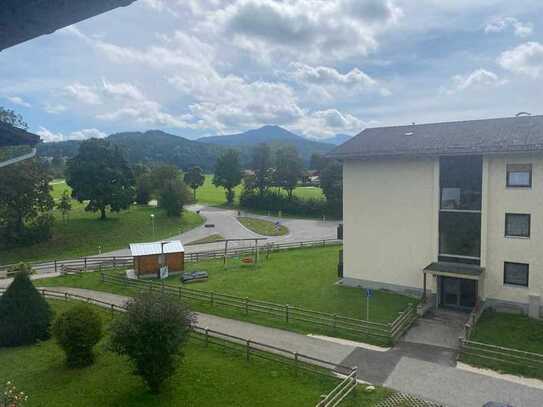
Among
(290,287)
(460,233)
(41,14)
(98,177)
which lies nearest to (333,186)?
(98,177)

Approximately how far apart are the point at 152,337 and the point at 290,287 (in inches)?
594

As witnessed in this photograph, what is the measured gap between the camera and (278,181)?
80438 millimetres

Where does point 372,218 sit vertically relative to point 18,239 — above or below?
above

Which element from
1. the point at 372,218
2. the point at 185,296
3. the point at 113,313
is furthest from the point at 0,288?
the point at 372,218

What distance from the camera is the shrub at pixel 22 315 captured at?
64.5ft

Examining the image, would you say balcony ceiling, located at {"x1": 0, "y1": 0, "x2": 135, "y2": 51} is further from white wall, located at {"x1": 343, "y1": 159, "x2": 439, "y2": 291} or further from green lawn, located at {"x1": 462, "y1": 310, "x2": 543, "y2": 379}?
white wall, located at {"x1": 343, "y1": 159, "x2": 439, "y2": 291}

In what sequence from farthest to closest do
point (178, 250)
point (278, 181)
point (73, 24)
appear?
point (278, 181) < point (178, 250) < point (73, 24)

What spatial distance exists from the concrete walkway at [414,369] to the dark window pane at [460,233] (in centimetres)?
751

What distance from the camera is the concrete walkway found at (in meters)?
14.5

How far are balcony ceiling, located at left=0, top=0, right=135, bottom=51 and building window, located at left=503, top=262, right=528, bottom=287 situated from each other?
23629 mm

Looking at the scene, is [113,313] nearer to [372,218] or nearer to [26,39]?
[372,218]

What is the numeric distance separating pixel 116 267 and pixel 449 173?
92.4ft

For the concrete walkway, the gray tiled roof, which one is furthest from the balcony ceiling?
the gray tiled roof

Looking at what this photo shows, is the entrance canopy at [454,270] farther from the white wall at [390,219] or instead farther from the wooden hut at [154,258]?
the wooden hut at [154,258]
